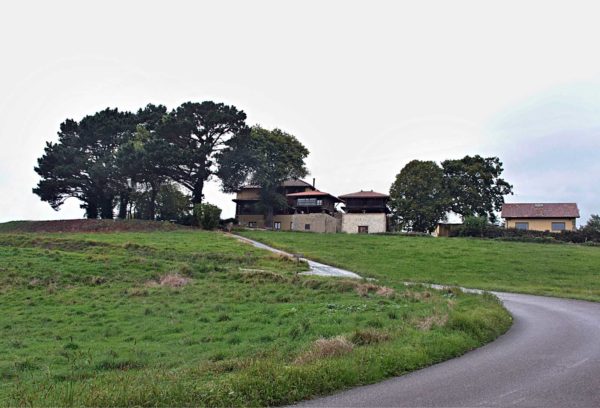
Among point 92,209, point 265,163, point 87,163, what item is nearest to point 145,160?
point 87,163

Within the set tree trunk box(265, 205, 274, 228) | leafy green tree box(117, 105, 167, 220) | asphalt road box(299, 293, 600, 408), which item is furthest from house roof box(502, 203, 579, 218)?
asphalt road box(299, 293, 600, 408)

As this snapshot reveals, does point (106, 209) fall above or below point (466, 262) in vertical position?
above

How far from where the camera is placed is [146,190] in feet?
247

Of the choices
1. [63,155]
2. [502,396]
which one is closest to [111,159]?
[63,155]

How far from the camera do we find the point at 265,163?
68.9 metres

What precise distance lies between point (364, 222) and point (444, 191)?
486 inches

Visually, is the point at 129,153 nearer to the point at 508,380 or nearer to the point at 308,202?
the point at 308,202

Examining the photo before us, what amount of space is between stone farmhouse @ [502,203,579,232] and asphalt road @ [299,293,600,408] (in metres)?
64.6

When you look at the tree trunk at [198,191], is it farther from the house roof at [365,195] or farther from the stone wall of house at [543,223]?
the stone wall of house at [543,223]

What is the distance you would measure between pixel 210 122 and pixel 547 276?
44.9m

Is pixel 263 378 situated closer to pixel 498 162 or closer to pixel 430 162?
pixel 430 162

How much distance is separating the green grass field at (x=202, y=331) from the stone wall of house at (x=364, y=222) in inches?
1886

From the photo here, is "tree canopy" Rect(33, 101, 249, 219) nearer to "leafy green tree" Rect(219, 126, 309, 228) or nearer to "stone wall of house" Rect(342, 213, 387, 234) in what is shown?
"leafy green tree" Rect(219, 126, 309, 228)

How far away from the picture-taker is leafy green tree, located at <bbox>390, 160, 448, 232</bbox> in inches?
2918
